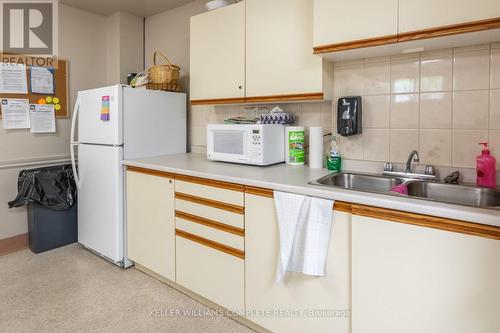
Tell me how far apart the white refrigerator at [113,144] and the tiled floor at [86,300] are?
0.22 metres

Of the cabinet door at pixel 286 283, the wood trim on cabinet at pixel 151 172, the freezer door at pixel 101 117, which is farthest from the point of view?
the freezer door at pixel 101 117

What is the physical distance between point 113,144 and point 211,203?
1062 mm

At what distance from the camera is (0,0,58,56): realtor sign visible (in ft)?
9.14

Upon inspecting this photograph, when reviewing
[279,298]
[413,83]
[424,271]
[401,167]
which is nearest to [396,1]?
[413,83]

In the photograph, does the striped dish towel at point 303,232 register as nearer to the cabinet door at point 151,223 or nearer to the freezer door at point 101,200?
the cabinet door at point 151,223

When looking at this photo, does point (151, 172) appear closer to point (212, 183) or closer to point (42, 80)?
point (212, 183)

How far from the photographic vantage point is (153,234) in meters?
2.27

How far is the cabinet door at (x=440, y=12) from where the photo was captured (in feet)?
4.26

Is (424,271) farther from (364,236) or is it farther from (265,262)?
(265,262)

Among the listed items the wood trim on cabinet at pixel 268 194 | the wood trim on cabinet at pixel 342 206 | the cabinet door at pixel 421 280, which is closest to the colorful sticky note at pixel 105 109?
the wood trim on cabinet at pixel 268 194

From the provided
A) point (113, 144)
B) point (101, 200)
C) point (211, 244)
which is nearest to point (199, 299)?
point (211, 244)

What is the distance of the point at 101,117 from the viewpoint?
97.6 inches

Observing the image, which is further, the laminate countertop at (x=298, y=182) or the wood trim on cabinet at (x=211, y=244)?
the wood trim on cabinet at (x=211, y=244)

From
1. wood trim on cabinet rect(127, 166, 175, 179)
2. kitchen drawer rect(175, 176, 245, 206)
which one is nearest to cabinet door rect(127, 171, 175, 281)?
wood trim on cabinet rect(127, 166, 175, 179)
